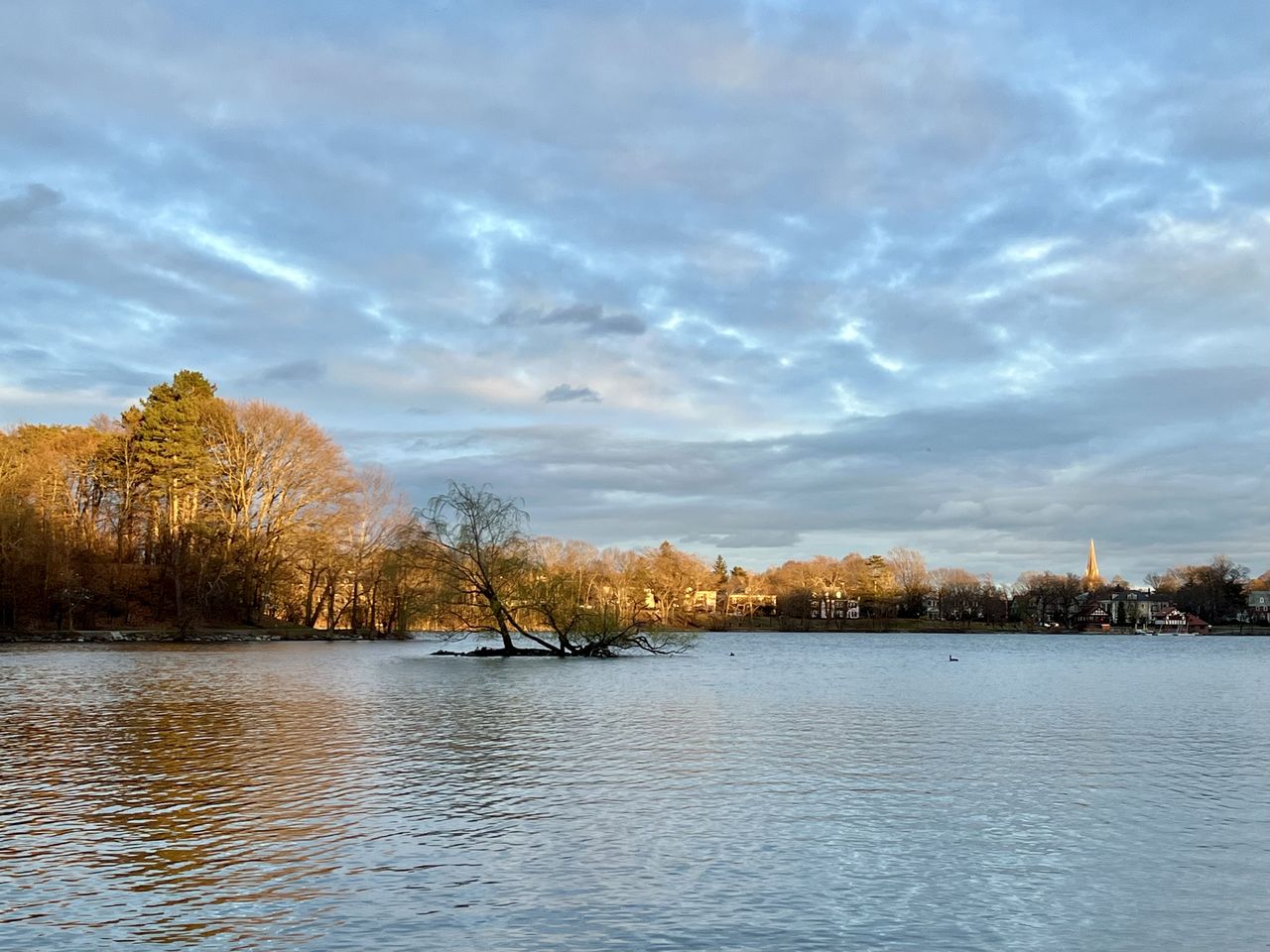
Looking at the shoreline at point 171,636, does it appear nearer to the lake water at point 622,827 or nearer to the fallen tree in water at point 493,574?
the fallen tree in water at point 493,574

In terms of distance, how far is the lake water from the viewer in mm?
11352

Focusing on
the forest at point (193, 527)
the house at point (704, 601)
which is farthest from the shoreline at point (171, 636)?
the house at point (704, 601)

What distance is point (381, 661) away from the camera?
2539 inches

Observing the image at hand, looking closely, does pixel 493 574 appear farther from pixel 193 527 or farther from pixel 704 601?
pixel 704 601

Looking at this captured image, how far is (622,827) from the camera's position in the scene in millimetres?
16312

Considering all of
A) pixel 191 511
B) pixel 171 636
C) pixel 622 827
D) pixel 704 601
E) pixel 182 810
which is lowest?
pixel 622 827

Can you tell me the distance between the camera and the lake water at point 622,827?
37.2 feet

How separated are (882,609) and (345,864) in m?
187

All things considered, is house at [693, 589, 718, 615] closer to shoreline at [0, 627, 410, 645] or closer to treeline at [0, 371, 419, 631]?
shoreline at [0, 627, 410, 645]

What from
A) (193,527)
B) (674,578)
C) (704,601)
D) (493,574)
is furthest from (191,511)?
(704,601)

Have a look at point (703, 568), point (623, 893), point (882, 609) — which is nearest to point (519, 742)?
point (623, 893)

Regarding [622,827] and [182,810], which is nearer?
[622,827]

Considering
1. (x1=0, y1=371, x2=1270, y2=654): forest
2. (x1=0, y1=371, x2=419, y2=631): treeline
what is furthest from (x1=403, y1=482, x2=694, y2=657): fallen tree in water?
(x1=0, y1=371, x2=419, y2=631): treeline

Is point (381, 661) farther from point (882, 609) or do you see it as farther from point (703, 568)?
point (882, 609)
